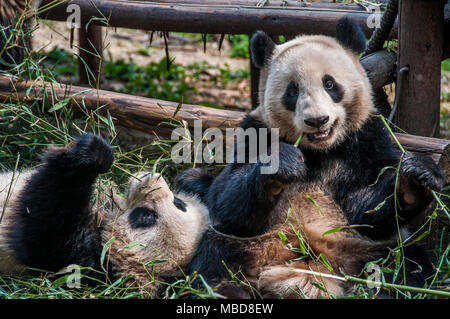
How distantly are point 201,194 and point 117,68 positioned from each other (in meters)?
5.16

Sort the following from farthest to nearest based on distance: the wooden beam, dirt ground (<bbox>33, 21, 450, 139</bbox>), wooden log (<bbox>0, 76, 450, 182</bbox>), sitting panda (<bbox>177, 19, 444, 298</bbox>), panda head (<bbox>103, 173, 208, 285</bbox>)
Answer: dirt ground (<bbox>33, 21, 450, 139</bbox>) → the wooden beam → wooden log (<bbox>0, 76, 450, 182</bbox>) → panda head (<bbox>103, 173, 208, 285</bbox>) → sitting panda (<bbox>177, 19, 444, 298</bbox>)

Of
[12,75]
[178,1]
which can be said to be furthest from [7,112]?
[178,1]

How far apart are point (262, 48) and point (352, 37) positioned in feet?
2.18

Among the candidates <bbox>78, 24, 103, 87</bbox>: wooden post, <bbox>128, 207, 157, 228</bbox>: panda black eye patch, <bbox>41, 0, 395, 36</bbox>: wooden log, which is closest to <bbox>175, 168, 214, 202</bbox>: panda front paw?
<bbox>128, 207, 157, 228</bbox>: panda black eye patch

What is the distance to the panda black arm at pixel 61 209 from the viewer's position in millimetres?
3951

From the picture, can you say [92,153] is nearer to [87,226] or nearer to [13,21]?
[87,226]

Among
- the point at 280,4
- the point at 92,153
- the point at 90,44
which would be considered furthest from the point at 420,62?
the point at 90,44

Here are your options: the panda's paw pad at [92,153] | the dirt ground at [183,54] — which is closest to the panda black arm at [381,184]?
the panda's paw pad at [92,153]

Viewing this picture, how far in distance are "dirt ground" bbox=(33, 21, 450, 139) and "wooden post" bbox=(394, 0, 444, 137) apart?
3.26 metres

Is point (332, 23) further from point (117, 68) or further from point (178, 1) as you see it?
point (117, 68)

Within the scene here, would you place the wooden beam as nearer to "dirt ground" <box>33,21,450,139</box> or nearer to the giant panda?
the giant panda

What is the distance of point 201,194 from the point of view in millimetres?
4738

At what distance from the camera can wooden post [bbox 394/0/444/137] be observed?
180 inches

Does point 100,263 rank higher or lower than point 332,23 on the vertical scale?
lower
